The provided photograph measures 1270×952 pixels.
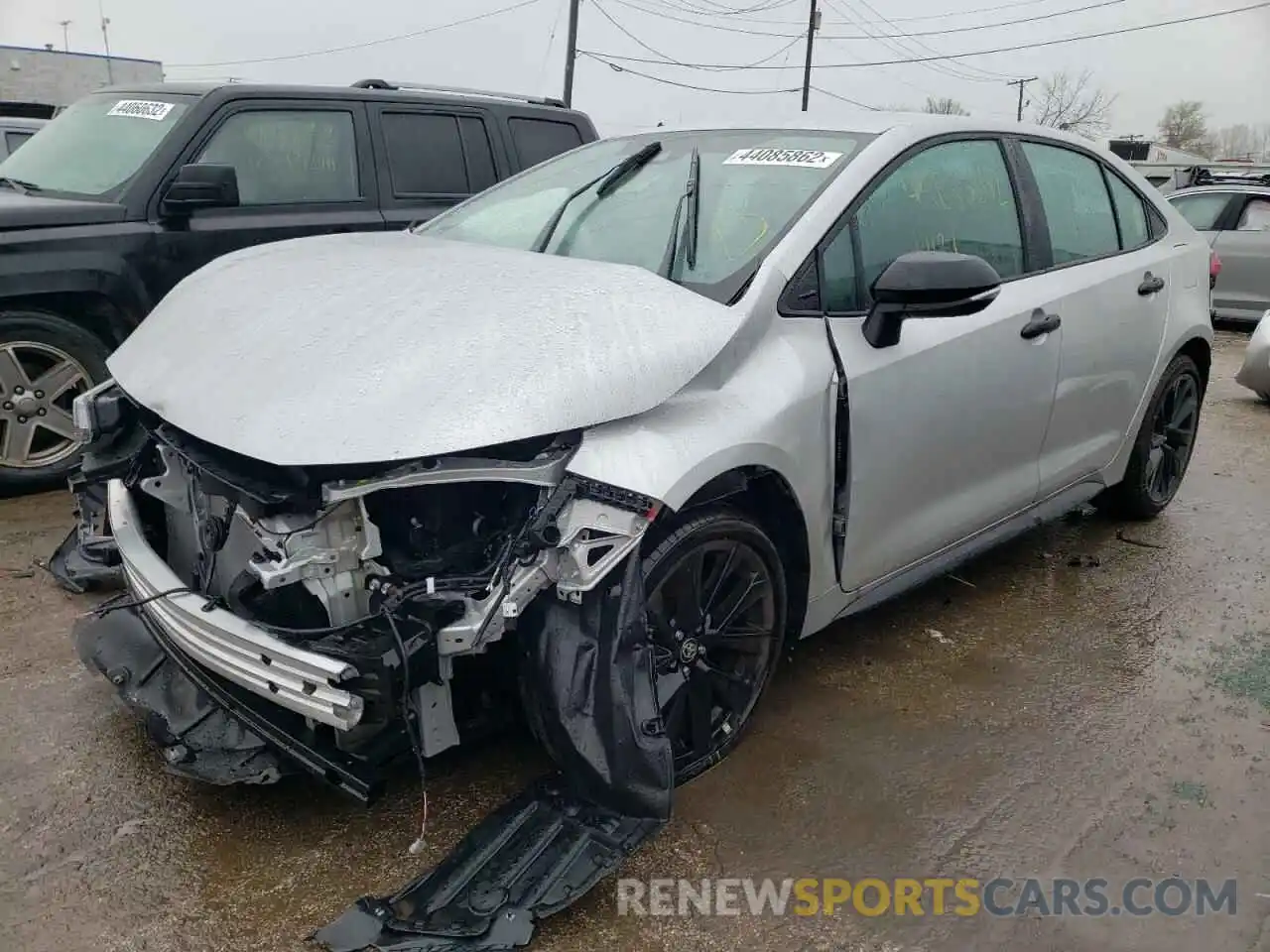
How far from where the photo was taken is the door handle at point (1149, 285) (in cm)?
412

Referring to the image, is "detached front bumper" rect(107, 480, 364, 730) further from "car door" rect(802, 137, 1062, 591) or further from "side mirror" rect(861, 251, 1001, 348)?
"side mirror" rect(861, 251, 1001, 348)

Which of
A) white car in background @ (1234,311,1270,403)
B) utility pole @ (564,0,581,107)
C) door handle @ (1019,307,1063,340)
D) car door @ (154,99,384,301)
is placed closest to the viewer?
door handle @ (1019,307,1063,340)

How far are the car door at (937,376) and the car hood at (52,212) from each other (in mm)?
3515

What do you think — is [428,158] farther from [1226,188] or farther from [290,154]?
[1226,188]

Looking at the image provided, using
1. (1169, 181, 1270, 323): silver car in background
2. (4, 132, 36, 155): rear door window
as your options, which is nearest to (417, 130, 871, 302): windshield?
(4, 132, 36, 155): rear door window

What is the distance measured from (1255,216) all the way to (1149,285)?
8.51 m

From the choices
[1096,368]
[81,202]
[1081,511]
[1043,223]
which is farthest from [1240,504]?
[81,202]

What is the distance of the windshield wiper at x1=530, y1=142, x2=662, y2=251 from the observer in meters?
3.30

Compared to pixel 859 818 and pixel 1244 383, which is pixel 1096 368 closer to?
pixel 859 818

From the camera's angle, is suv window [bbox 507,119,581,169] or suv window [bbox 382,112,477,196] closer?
suv window [bbox 382,112,477,196]

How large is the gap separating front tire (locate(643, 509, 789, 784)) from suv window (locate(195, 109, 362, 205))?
3668 mm

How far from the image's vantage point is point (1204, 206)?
11516 mm

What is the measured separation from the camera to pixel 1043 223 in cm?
369

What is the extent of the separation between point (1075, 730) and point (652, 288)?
6.13 ft
